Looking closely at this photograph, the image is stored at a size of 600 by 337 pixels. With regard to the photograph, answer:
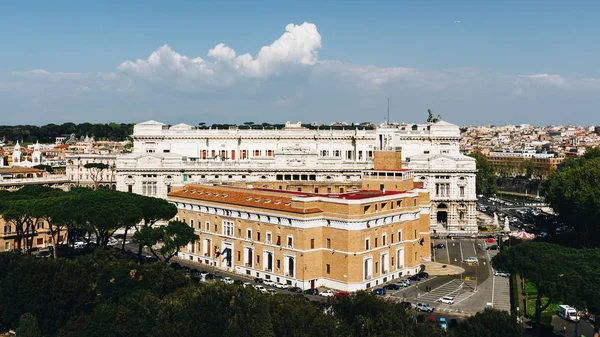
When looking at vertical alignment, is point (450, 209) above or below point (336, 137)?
below

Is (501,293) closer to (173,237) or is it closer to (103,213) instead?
(173,237)

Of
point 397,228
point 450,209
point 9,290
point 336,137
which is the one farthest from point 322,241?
point 336,137

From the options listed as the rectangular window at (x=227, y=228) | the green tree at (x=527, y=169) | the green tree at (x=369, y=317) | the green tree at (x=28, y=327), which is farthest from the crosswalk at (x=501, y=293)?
the green tree at (x=527, y=169)

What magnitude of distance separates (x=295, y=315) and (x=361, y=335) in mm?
3957

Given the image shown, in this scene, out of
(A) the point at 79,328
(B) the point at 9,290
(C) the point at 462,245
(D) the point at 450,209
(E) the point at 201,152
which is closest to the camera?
(A) the point at 79,328

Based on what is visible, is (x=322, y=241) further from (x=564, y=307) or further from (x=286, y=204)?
(x=564, y=307)

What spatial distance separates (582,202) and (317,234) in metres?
35.5

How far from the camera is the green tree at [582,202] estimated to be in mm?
76688

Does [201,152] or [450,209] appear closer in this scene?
[450,209]

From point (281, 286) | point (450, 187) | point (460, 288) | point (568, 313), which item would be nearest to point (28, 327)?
point (281, 286)

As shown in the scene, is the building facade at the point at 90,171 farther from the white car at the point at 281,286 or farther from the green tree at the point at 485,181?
the white car at the point at 281,286

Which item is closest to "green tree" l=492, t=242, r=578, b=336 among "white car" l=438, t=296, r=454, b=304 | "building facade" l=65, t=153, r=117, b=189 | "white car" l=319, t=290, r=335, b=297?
"white car" l=438, t=296, r=454, b=304

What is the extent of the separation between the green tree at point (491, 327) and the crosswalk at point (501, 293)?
15789mm

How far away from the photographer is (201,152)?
10581cm
